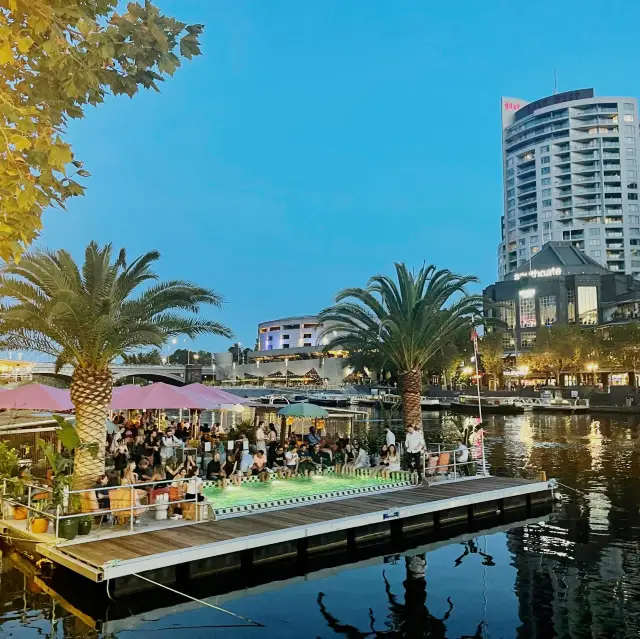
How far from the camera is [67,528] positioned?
40.8 ft

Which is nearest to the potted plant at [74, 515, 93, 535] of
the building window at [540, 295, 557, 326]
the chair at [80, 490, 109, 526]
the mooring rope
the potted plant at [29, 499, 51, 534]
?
the chair at [80, 490, 109, 526]

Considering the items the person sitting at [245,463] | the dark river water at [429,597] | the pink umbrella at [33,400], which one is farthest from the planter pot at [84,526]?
the pink umbrella at [33,400]

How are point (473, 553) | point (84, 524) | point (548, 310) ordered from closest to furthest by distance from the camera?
point (84, 524), point (473, 553), point (548, 310)

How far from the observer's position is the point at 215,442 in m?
25.7

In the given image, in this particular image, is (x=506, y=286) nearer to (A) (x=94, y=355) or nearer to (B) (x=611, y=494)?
(B) (x=611, y=494)

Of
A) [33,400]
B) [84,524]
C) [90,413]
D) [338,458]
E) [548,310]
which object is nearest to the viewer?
[84,524]

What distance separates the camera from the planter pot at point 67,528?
40.8ft

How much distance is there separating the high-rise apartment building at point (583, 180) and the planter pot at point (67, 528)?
143 meters

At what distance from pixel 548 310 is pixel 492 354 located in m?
18.0

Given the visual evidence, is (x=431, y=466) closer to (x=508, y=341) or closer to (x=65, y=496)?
(x=65, y=496)

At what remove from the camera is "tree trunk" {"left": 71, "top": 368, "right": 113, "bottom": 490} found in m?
16.2

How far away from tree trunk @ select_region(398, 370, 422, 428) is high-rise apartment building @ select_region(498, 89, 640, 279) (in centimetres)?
12558

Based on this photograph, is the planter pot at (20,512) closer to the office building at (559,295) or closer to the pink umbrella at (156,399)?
the pink umbrella at (156,399)

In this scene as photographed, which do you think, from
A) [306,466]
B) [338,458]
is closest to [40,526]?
[306,466]
